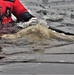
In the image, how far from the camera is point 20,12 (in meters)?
7.48

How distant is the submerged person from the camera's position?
23.1 ft

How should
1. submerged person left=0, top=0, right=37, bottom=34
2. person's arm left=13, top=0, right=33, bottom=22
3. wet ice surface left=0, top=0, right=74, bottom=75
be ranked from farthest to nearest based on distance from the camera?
1. person's arm left=13, top=0, right=33, bottom=22
2. submerged person left=0, top=0, right=37, bottom=34
3. wet ice surface left=0, top=0, right=74, bottom=75

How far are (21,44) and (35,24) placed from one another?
44.9 inches

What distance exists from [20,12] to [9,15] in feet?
0.85

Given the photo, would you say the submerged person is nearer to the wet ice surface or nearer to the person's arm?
the person's arm

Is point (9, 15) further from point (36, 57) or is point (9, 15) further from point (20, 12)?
point (36, 57)

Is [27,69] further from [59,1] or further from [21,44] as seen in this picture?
[59,1]

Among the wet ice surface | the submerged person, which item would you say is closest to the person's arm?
the submerged person

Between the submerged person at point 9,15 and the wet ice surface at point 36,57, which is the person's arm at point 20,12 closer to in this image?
the submerged person at point 9,15

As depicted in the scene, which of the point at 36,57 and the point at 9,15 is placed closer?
the point at 36,57

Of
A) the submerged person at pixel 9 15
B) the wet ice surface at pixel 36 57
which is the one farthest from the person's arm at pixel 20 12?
the wet ice surface at pixel 36 57

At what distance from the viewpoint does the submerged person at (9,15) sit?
23.1ft

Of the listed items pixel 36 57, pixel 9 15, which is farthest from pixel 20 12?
pixel 36 57

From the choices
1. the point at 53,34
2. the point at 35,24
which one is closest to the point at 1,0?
the point at 35,24
